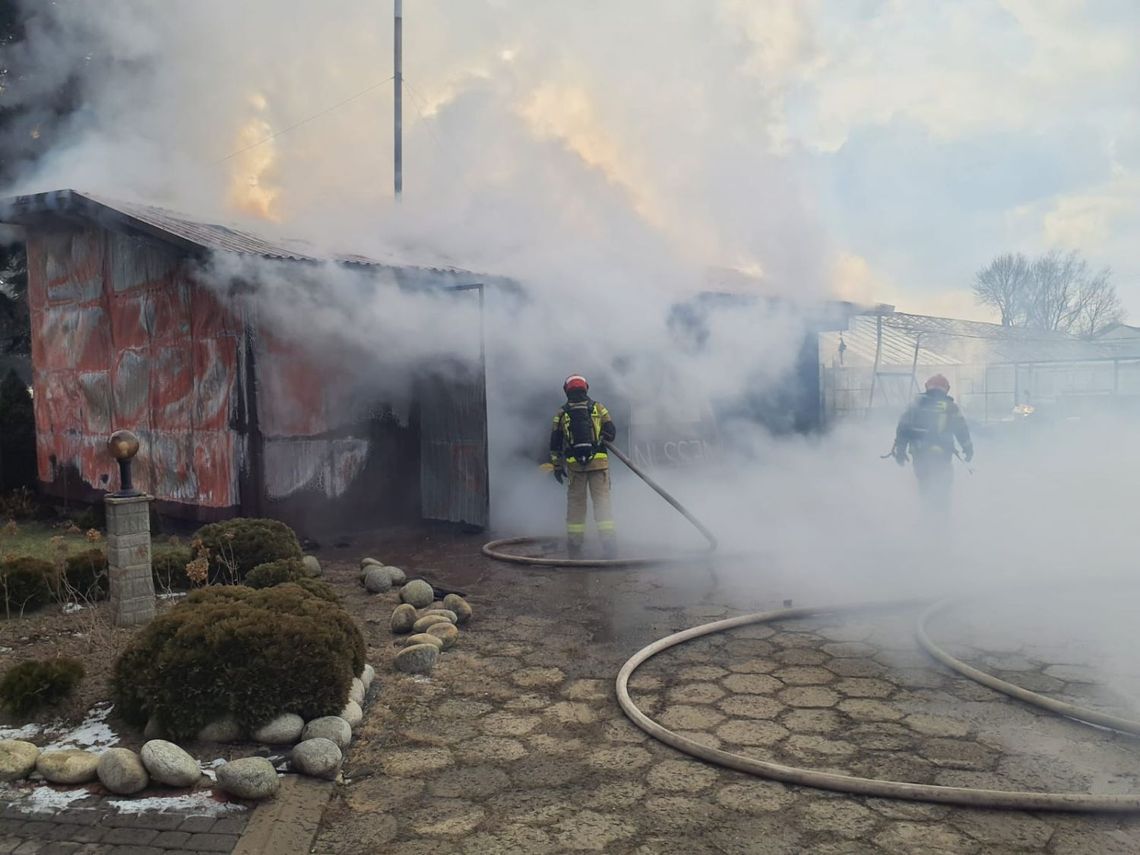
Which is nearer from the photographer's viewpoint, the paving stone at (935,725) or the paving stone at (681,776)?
the paving stone at (681,776)

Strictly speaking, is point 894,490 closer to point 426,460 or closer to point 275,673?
point 426,460

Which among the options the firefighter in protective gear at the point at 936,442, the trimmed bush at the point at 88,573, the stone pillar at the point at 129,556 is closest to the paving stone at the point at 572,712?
the stone pillar at the point at 129,556

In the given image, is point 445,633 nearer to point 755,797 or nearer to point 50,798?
point 50,798

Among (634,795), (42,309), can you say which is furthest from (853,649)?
(42,309)

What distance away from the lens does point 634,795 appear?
11.9 ft

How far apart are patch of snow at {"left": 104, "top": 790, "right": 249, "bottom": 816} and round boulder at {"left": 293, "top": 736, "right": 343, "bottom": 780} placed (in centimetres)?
33

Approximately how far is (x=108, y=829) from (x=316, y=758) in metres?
0.81

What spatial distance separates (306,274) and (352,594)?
146 inches

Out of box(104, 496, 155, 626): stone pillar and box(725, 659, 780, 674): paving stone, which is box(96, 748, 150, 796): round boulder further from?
box(725, 659, 780, 674): paving stone

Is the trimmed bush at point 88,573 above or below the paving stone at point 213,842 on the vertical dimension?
above

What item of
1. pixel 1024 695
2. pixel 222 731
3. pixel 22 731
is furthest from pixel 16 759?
pixel 1024 695

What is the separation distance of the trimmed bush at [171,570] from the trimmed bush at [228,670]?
8.88ft

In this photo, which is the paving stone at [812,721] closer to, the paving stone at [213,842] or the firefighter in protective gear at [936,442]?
the paving stone at [213,842]

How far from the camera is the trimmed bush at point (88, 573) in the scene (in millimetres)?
6539
